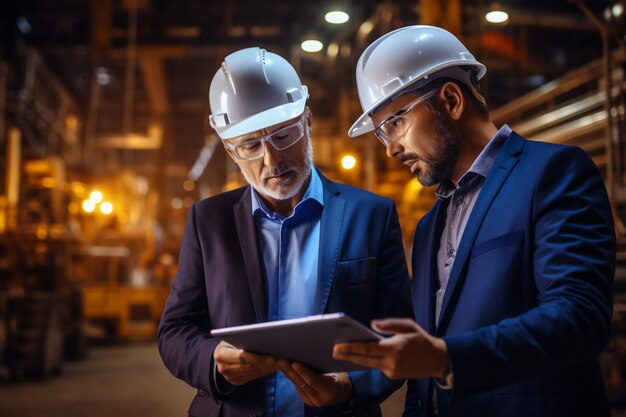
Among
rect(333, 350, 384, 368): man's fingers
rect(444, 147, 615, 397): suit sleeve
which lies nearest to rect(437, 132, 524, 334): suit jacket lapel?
rect(444, 147, 615, 397): suit sleeve

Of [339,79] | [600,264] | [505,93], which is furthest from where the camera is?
[505,93]

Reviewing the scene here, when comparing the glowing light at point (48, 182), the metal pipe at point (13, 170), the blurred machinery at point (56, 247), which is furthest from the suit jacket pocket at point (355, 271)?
the metal pipe at point (13, 170)

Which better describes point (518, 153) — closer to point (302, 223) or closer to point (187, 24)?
point (302, 223)

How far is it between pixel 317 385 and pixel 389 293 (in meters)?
0.54

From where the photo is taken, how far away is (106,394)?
9531 mm

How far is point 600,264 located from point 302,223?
116 cm

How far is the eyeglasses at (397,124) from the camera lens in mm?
2428

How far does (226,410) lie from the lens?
8.07 ft

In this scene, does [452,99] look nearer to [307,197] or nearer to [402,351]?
[307,197]

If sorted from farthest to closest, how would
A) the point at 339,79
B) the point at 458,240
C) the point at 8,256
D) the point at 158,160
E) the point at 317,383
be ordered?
1. the point at 158,160
2. the point at 339,79
3. the point at 8,256
4. the point at 458,240
5. the point at 317,383

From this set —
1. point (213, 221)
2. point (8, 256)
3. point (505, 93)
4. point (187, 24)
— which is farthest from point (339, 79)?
point (213, 221)

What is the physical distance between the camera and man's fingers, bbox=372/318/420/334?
5.64 feet

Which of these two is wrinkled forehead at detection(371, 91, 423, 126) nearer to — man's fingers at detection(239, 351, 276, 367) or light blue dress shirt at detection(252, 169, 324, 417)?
light blue dress shirt at detection(252, 169, 324, 417)

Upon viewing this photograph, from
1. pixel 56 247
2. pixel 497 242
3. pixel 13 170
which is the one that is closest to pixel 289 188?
pixel 497 242
